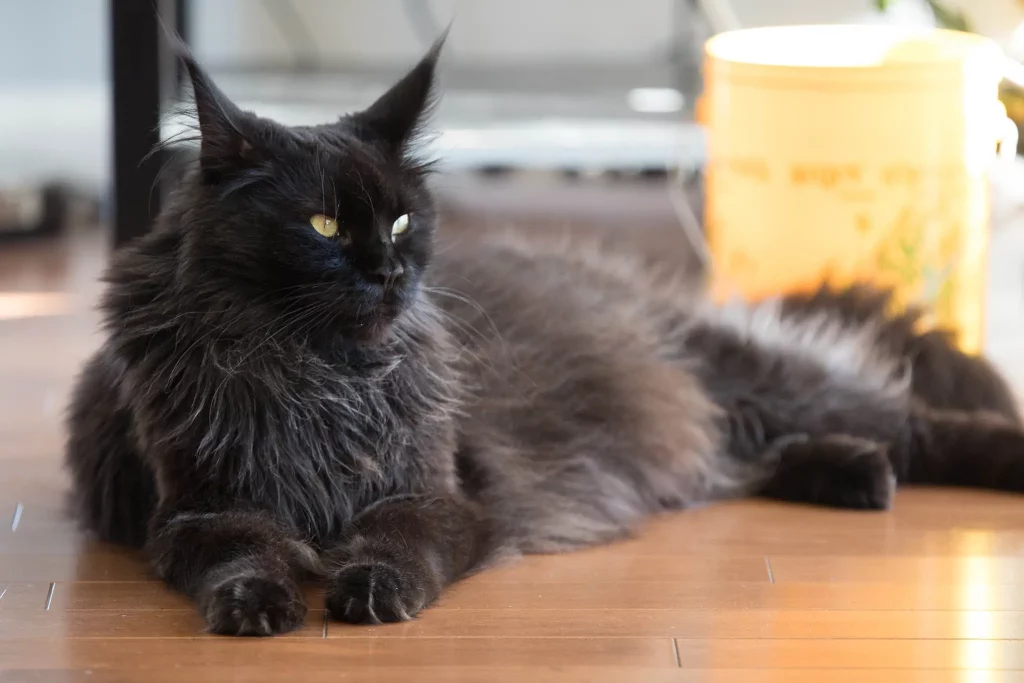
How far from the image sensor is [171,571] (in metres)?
1.53

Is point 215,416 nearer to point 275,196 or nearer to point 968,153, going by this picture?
point 275,196

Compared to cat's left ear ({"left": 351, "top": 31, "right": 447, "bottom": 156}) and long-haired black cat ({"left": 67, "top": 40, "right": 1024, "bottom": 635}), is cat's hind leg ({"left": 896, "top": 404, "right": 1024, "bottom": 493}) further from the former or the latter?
cat's left ear ({"left": 351, "top": 31, "right": 447, "bottom": 156})

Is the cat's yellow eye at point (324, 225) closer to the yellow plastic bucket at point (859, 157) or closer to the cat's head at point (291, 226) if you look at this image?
the cat's head at point (291, 226)

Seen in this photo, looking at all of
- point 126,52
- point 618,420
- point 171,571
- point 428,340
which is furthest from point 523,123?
point 171,571

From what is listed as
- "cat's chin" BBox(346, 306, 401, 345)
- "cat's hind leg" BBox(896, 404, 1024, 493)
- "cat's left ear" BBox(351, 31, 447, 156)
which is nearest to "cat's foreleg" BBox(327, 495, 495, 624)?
"cat's chin" BBox(346, 306, 401, 345)

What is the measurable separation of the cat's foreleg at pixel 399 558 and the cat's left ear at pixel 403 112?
46cm

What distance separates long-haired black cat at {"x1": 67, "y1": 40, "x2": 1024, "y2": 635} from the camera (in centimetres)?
146

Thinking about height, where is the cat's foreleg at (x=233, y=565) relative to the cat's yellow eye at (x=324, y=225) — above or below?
below

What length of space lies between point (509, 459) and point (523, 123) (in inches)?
88.9

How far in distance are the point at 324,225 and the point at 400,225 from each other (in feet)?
0.36

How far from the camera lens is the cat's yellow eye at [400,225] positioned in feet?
4.98

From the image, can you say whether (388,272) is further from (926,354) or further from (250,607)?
(926,354)

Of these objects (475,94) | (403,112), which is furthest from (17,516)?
(475,94)

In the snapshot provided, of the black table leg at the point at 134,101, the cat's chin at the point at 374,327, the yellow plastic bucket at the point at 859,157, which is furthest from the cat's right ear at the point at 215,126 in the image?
the black table leg at the point at 134,101
